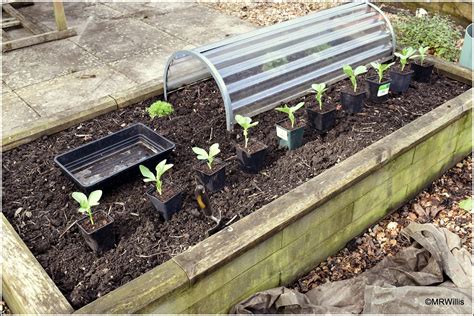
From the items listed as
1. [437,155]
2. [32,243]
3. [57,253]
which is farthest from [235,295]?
[437,155]

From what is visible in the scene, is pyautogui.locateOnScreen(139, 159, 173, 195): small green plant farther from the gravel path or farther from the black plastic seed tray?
the gravel path

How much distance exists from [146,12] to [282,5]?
1899 millimetres

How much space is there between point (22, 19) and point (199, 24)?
2.22 metres

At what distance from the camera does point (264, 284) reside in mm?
2668

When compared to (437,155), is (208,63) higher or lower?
higher

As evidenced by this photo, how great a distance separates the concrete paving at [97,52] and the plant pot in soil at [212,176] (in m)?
1.19

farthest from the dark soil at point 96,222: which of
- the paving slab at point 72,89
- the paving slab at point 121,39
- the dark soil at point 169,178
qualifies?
the paving slab at point 121,39

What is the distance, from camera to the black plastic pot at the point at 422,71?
3936 millimetres

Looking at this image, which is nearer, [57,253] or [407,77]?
[57,253]

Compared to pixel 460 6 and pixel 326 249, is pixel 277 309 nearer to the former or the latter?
pixel 326 249

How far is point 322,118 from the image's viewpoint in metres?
3.33

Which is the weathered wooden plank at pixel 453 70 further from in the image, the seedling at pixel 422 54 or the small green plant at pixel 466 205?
the small green plant at pixel 466 205

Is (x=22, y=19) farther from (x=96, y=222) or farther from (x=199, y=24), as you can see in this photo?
(x=96, y=222)

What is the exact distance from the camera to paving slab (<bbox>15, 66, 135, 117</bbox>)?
4551 mm
